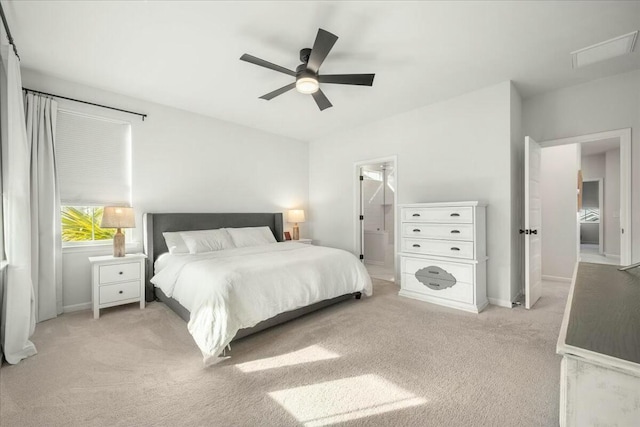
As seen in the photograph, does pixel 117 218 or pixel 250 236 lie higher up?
pixel 117 218

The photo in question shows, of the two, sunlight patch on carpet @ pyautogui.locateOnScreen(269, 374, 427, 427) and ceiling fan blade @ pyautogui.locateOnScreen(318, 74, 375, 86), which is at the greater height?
ceiling fan blade @ pyautogui.locateOnScreen(318, 74, 375, 86)

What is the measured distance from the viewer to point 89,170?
342 cm

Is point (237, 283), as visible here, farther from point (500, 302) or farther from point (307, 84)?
point (500, 302)

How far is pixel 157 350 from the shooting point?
2.33 m

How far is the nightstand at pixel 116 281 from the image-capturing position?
302cm

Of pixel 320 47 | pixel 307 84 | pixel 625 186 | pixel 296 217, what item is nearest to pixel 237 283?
Result: pixel 307 84

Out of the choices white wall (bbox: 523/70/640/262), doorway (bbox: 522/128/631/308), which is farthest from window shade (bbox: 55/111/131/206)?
white wall (bbox: 523/70/640/262)

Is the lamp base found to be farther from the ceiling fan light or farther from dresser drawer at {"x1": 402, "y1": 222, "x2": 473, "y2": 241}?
dresser drawer at {"x1": 402, "y1": 222, "x2": 473, "y2": 241}

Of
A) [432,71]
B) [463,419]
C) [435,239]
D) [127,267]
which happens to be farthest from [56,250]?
[432,71]

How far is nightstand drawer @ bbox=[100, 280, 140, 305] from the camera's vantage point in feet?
10.1

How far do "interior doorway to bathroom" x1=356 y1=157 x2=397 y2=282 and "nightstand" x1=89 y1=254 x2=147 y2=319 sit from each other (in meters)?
3.82

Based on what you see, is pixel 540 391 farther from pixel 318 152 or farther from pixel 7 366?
pixel 318 152

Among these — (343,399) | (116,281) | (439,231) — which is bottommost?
(343,399)

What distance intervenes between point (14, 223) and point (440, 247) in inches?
166
